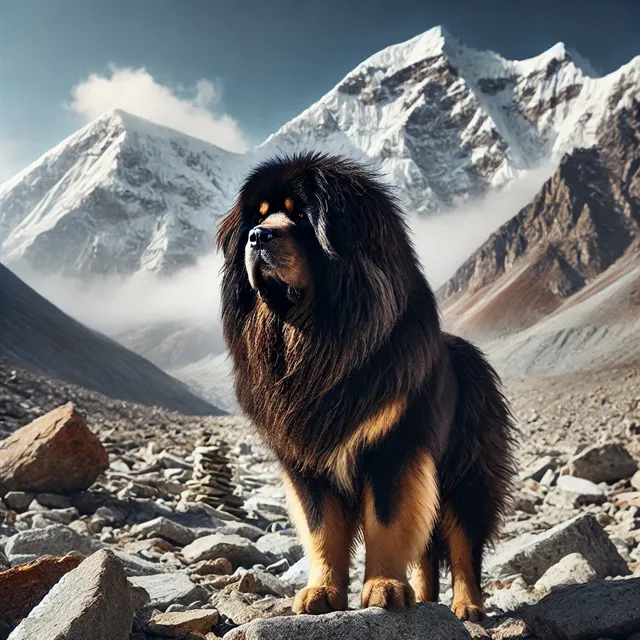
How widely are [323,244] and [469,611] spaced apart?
2.12 metres

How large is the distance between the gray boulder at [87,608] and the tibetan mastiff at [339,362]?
2.56ft

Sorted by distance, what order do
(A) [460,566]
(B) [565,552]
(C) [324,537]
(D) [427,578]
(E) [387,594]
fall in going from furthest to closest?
(B) [565,552], (D) [427,578], (A) [460,566], (C) [324,537], (E) [387,594]

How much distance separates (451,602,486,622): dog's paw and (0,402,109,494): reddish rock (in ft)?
13.3

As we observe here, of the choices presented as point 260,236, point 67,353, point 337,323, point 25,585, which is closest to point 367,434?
point 337,323

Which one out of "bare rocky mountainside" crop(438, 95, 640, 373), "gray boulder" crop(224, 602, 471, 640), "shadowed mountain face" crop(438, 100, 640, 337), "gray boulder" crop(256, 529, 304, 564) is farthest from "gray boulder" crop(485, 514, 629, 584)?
"shadowed mountain face" crop(438, 100, 640, 337)

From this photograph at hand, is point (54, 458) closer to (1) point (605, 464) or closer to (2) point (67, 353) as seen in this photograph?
(1) point (605, 464)

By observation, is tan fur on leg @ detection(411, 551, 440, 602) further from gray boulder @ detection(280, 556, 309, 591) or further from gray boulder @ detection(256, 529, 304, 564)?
gray boulder @ detection(256, 529, 304, 564)

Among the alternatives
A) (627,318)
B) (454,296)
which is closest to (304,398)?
(627,318)

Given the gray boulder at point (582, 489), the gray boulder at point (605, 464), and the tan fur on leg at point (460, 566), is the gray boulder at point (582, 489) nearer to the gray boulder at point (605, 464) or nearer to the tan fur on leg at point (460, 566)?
the gray boulder at point (605, 464)

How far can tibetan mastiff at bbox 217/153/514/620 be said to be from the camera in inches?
112

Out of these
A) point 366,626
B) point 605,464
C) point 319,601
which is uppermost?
point 319,601

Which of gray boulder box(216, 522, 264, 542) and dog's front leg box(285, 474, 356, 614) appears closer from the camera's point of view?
dog's front leg box(285, 474, 356, 614)

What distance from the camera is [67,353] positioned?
3394 cm

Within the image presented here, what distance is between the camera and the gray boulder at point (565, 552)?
4.51 metres
